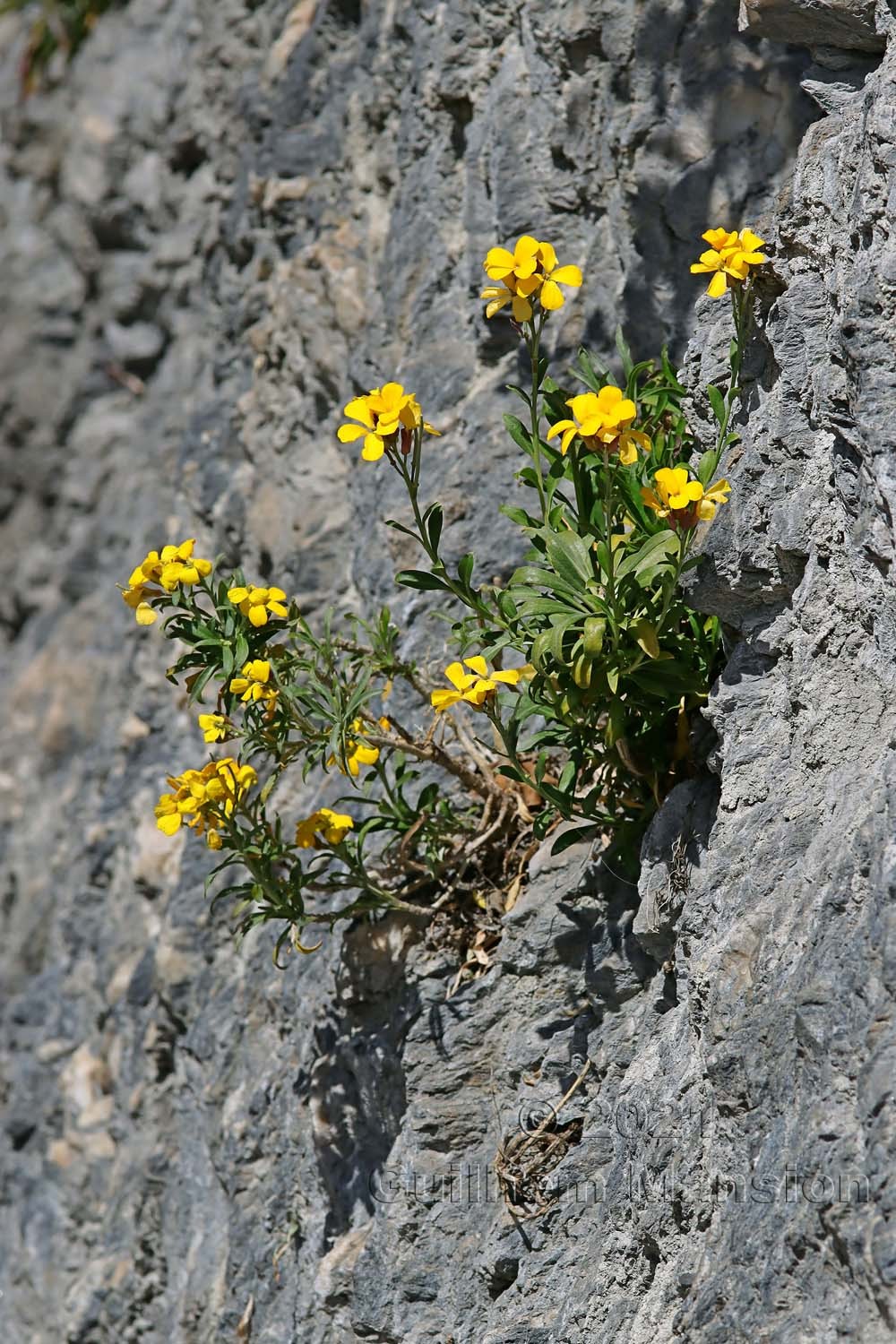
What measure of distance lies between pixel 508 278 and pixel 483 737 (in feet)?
3.97

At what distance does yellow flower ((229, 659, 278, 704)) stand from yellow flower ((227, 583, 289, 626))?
0.08 m

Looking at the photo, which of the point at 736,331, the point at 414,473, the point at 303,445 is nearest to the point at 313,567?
the point at 303,445

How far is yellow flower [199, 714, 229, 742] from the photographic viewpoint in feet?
8.43

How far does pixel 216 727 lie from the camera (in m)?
2.59

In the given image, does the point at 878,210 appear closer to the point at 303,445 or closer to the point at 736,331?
the point at 736,331

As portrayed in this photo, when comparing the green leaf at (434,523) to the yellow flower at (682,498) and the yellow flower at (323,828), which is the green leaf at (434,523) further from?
the yellow flower at (323,828)

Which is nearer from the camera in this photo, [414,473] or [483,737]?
[414,473]

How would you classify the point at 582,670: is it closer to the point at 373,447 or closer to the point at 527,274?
the point at 373,447

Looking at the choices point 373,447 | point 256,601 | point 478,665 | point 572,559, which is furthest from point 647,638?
point 256,601

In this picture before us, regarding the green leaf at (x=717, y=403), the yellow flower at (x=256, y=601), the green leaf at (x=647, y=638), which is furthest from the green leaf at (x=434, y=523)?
the green leaf at (x=717, y=403)

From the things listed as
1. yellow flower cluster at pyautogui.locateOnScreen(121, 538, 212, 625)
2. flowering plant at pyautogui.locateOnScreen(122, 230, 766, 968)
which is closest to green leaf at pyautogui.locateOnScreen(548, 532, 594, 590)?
flowering plant at pyautogui.locateOnScreen(122, 230, 766, 968)

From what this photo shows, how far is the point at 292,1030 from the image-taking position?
3395 millimetres

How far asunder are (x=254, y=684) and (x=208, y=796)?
0.26 m

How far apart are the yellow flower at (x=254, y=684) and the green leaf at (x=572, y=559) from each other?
58cm
